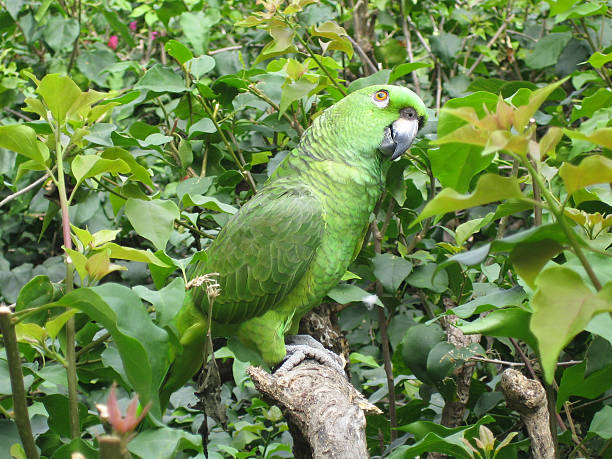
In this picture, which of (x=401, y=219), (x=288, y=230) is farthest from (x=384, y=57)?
(x=288, y=230)

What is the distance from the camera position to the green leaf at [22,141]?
0.99 metres

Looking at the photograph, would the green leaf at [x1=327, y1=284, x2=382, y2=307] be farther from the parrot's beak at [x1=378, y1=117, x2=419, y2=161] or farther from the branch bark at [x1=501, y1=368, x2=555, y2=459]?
the branch bark at [x1=501, y1=368, x2=555, y2=459]

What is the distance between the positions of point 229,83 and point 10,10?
100cm

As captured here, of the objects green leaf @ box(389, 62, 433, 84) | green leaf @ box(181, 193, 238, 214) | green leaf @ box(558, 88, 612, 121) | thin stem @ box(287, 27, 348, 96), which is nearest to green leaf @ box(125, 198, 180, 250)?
green leaf @ box(181, 193, 238, 214)

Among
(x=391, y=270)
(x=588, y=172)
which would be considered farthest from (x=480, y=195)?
(x=391, y=270)

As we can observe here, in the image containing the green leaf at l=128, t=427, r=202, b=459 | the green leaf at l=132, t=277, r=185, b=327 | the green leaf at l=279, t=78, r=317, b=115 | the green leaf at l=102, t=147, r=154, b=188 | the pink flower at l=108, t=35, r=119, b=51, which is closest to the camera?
the green leaf at l=128, t=427, r=202, b=459

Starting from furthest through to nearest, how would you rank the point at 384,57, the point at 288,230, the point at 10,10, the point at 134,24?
the point at 134,24
the point at 384,57
the point at 10,10
the point at 288,230

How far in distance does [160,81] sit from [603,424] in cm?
133

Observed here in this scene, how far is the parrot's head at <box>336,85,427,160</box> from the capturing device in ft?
5.41

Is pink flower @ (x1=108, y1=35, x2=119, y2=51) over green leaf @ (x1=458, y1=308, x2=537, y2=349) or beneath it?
over

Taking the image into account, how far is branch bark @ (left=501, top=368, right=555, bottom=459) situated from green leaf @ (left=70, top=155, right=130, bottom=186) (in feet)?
2.64

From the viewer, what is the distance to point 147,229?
1133 mm

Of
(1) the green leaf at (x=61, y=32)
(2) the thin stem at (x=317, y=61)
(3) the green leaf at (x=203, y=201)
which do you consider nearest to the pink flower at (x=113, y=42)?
(1) the green leaf at (x=61, y=32)

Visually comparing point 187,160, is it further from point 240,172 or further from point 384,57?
point 384,57
